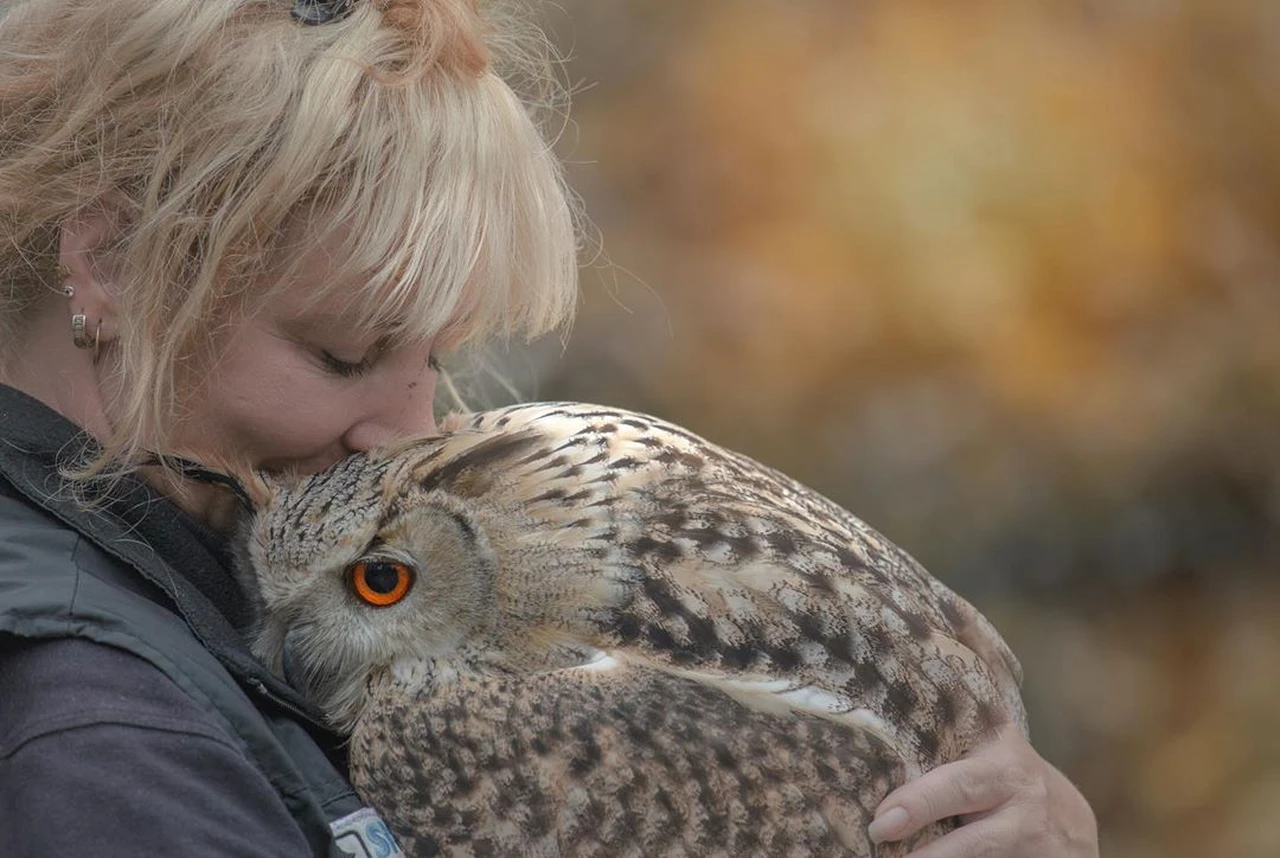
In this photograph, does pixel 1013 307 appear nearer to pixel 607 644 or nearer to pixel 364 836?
pixel 607 644

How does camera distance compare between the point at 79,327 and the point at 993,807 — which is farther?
the point at 993,807

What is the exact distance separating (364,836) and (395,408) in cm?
50

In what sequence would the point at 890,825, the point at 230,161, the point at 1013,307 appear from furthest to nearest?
the point at 1013,307 < the point at 890,825 < the point at 230,161

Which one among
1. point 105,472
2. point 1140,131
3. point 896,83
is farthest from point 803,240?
point 105,472

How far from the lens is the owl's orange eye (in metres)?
1.71

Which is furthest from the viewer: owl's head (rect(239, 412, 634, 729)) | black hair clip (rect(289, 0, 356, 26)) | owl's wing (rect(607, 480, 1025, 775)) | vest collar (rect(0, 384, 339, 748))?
owl's head (rect(239, 412, 634, 729))

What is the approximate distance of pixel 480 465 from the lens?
5.57 feet

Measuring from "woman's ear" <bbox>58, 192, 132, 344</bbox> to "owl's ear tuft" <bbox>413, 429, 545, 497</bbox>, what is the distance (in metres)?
0.41

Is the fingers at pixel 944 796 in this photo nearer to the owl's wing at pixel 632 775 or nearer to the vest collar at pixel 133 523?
the owl's wing at pixel 632 775

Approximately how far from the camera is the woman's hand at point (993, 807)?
148 cm

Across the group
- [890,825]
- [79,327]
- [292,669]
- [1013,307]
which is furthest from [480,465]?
[1013,307]

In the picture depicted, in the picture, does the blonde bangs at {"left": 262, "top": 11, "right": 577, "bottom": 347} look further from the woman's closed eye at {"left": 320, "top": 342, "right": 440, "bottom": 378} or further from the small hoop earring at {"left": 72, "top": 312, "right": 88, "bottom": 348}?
the small hoop earring at {"left": 72, "top": 312, "right": 88, "bottom": 348}

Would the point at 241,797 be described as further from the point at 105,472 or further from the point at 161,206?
the point at 161,206

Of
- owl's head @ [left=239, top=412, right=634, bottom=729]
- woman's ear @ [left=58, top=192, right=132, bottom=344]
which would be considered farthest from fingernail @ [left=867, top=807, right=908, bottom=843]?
woman's ear @ [left=58, top=192, right=132, bottom=344]
